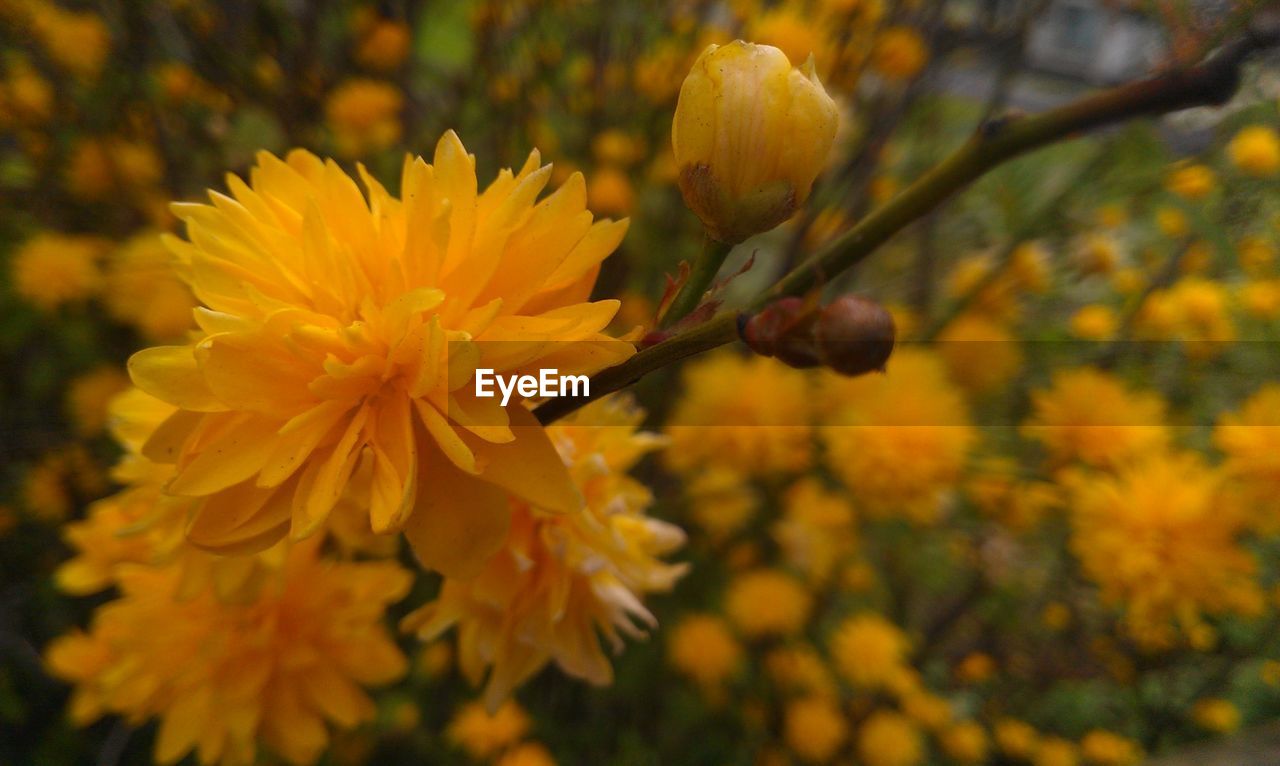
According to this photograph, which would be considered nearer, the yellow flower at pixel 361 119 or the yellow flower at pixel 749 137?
the yellow flower at pixel 749 137

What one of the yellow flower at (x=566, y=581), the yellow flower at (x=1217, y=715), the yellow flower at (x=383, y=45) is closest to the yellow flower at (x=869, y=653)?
the yellow flower at (x=1217, y=715)

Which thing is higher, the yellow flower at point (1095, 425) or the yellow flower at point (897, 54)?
the yellow flower at point (897, 54)

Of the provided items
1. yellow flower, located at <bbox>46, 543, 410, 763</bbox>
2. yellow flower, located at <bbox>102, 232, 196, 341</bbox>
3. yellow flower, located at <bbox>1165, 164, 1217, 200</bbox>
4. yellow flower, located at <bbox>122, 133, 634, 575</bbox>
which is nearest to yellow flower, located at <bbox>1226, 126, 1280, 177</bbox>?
yellow flower, located at <bbox>1165, 164, 1217, 200</bbox>

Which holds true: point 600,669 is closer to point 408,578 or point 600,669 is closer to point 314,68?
point 408,578

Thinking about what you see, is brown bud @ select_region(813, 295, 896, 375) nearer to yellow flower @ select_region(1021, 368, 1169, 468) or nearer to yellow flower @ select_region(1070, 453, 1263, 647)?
yellow flower @ select_region(1070, 453, 1263, 647)

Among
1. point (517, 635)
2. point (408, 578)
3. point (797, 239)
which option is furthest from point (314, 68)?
point (517, 635)

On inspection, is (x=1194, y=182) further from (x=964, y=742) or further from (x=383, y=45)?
(x=383, y=45)

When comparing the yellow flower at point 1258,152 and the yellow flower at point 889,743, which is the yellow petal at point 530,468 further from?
the yellow flower at point 1258,152
